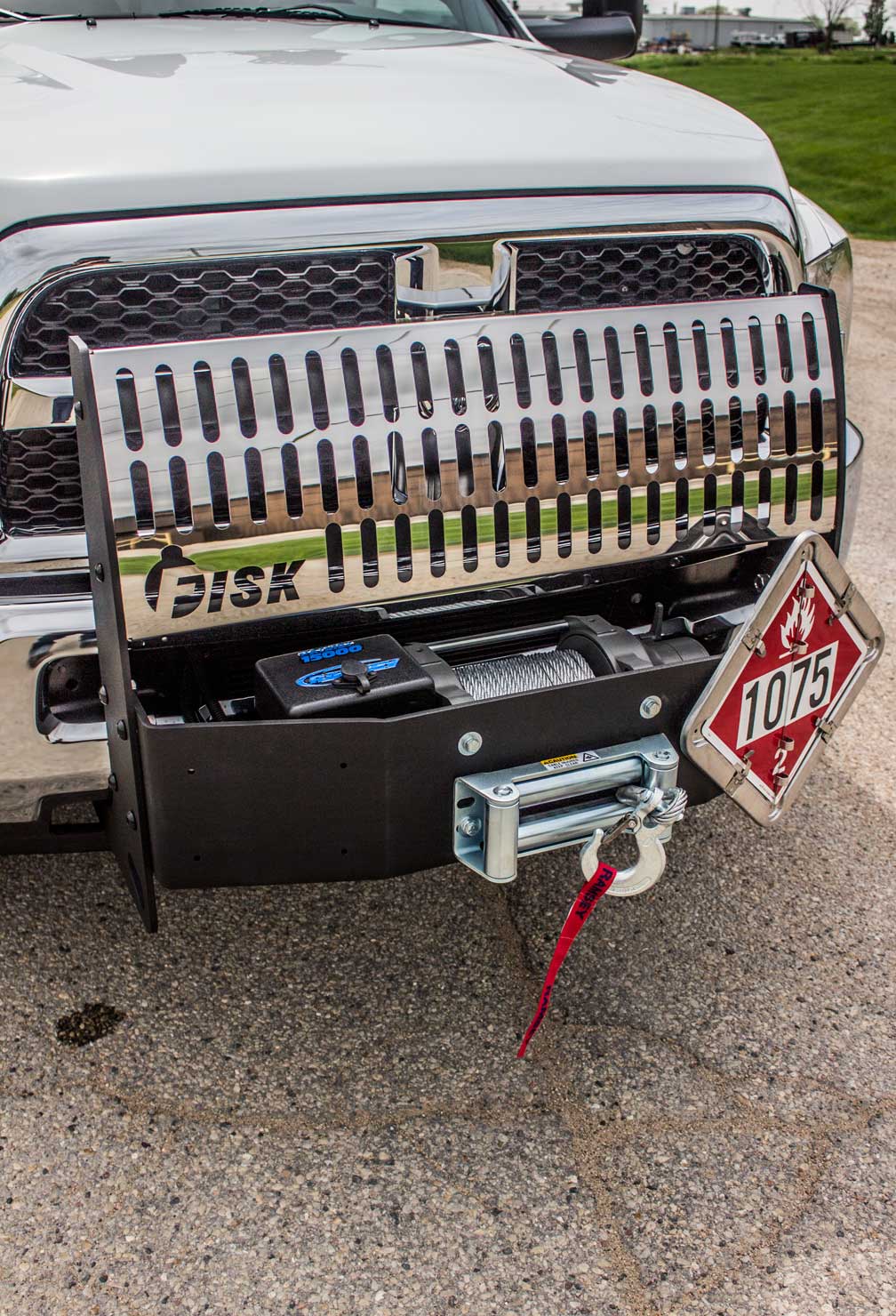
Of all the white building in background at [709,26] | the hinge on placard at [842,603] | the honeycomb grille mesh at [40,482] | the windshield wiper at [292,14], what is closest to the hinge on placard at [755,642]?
the hinge on placard at [842,603]

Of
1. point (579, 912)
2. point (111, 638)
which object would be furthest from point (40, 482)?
point (579, 912)

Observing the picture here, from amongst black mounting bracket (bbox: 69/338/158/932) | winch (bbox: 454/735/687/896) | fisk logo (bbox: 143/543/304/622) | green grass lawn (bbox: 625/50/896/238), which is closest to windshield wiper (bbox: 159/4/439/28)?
black mounting bracket (bbox: 69/338/158/932)

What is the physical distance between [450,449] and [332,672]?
1.44 ft

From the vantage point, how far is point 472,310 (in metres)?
2.25

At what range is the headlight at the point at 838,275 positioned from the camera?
271 cm

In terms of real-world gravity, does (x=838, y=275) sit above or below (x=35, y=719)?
above

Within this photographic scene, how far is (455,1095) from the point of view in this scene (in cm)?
235

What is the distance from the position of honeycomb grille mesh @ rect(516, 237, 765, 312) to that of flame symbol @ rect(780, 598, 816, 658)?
641 mm

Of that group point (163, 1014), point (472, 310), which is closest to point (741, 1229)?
point (163, 1014)

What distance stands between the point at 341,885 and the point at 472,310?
1451 millimetres

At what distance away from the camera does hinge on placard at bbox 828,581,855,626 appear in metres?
2.31

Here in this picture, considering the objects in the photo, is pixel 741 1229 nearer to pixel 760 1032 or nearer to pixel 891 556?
pixel 760 1032

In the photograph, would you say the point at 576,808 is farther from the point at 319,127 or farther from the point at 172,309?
the point at 319,127

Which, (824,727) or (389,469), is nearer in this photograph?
(389,469)
